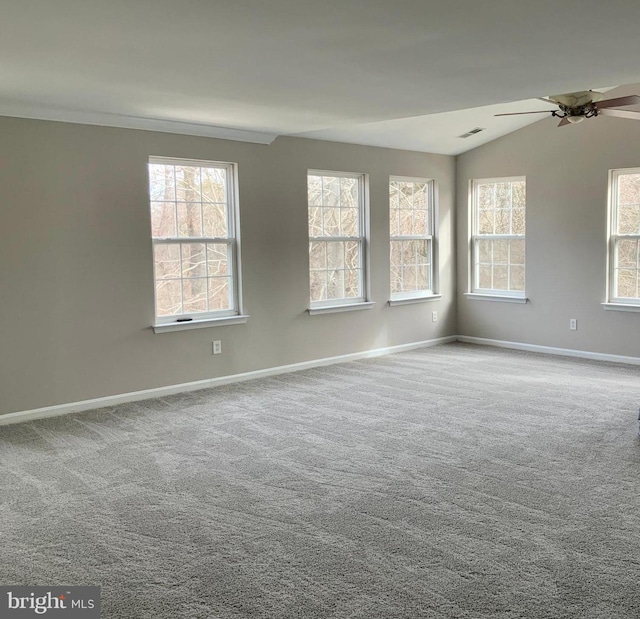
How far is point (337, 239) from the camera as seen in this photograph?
7.04 metres

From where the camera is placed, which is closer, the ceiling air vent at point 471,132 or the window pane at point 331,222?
the window pane at point 331,222

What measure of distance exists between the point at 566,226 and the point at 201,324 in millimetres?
4114

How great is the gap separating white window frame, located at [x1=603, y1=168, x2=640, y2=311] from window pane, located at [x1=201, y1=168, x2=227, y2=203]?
13.0 ft

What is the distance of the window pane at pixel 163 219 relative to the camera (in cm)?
567

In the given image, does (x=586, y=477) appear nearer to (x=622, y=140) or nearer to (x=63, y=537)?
(x=63, y=537)

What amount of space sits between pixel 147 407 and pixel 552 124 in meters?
5.19

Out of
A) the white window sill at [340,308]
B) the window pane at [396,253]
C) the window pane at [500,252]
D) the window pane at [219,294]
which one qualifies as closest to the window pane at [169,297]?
the window pane at [219,294]

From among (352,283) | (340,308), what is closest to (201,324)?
(340,308)

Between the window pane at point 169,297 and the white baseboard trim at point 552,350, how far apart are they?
3989mm

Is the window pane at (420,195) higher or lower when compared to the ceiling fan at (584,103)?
lower

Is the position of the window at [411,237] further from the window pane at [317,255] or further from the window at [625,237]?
the window at [625,237]

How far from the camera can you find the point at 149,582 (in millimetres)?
2627

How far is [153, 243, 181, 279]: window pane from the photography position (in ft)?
18.8

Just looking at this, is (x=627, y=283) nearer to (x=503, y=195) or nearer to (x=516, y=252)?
(x=516, y=252)
